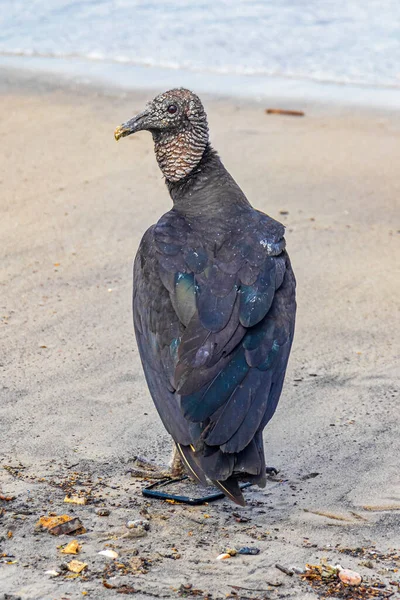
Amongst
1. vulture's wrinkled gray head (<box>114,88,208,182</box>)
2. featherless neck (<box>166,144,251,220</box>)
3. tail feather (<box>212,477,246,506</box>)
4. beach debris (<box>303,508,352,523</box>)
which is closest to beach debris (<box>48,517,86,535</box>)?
tail feather (<box>212,477,246,506</box>)

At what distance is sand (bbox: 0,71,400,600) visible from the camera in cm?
306

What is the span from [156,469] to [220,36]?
10.5m

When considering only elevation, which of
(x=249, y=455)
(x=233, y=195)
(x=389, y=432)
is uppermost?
(x=233, y=195)

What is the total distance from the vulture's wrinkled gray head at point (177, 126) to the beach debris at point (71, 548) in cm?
175

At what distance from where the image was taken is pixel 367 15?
15.0 metres

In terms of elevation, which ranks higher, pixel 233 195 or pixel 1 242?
pixel 233 195

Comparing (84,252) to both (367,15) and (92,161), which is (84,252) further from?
(367,15)

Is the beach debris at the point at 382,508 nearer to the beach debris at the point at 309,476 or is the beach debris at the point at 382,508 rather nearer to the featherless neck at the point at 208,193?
the beach debris at the point at 309,476

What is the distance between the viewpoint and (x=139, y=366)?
452 centimetres

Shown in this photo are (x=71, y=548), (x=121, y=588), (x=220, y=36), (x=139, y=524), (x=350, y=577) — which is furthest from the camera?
(x=220, y=36)

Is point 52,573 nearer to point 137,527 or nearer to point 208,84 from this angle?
point 137,527

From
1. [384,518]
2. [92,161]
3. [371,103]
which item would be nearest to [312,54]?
[371,103]

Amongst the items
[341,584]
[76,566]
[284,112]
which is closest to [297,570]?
[341,584]

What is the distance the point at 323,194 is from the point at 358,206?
285mm
